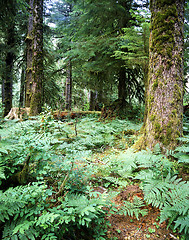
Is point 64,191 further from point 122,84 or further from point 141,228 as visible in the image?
point 122,84

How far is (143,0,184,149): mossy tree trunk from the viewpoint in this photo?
126 inches

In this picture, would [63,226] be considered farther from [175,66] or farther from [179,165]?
[175,66]

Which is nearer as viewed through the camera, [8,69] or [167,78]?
[167,78]

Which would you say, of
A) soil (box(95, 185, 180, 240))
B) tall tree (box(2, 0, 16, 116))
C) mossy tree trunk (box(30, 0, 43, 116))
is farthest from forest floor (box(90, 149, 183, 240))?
tall tree (box(2, 0, 16, 116))

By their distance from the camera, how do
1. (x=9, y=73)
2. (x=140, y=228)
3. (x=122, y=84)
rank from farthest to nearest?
(x=9, y=73) → (x=122, y=84) → (x=140, y=228)

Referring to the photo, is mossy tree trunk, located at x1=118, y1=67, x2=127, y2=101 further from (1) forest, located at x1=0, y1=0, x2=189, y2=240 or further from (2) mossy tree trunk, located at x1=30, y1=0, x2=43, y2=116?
(2) mossy tree trunk, located at x1=30, y1=0, x2=43, y2=116

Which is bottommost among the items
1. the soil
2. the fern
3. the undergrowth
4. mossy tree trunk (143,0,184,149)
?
the soil

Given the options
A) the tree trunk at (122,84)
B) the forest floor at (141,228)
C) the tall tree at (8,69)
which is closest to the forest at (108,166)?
the forest floor at (141,228)

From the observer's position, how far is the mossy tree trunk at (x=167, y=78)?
3.20m

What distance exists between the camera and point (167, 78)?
128 inches

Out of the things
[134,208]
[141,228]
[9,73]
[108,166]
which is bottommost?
[141,228]

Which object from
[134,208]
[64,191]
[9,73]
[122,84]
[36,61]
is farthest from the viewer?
[9,73]

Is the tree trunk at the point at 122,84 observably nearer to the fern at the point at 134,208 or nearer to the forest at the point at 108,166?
the forest at the point at 108,166

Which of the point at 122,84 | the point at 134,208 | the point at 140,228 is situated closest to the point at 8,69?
the point at 122,84
